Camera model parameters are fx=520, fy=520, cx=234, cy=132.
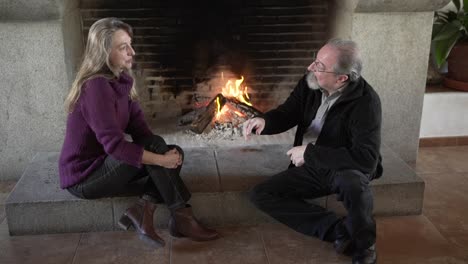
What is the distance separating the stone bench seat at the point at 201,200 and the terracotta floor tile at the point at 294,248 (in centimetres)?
11

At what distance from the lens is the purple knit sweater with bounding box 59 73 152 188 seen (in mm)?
1961

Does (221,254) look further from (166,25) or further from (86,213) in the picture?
(166,25)

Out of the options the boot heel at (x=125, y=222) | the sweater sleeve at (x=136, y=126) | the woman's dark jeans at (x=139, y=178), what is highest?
the sweater sleeve at (x=136, y=126)

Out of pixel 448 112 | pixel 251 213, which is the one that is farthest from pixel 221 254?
pixel 448 112

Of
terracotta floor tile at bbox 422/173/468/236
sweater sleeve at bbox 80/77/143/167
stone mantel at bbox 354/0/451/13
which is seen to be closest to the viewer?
sweater sleeve at bbox 80/77/143/167

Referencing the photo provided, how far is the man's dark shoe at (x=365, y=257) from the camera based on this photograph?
201cm

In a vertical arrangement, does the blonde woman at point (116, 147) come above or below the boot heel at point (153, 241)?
above

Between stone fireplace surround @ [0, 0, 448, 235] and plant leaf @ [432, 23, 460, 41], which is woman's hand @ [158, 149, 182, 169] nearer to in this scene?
stone fireplace surround @ [0, 0, 448, 235]

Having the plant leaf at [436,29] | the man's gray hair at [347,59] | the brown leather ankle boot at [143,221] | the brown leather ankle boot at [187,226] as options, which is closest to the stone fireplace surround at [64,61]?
the plant leaf at [436,29]

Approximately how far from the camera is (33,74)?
262 centimetres

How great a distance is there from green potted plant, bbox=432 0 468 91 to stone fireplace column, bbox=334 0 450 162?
0.30m

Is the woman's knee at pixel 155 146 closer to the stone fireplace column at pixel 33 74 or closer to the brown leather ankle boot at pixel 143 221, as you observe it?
the brown leather ankle boot at pixel 143 221

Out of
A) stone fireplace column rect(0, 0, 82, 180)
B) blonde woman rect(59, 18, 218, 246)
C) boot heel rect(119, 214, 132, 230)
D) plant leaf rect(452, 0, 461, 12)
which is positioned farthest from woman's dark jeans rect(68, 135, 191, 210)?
plant leaf rect(452, 0, 461, 12)

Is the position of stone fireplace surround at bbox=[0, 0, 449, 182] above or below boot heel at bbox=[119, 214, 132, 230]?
above
